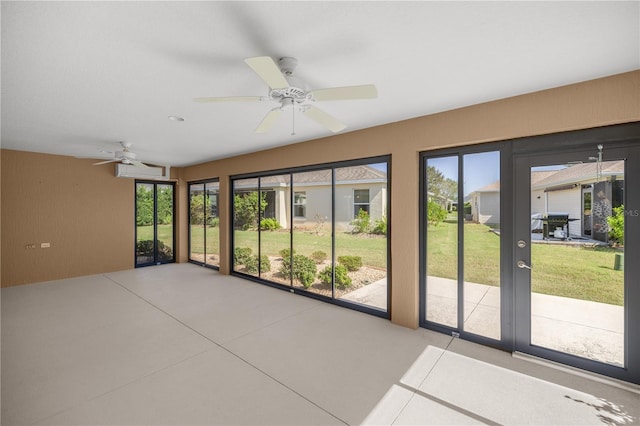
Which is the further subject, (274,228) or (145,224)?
(145,224)

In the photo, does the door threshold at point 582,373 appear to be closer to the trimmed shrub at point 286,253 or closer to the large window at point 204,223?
the trimmed shrub at point 286,253

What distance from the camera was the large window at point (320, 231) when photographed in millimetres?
4551

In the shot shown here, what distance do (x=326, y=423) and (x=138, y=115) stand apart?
3.85 metres

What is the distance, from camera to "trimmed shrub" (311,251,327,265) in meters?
5.63

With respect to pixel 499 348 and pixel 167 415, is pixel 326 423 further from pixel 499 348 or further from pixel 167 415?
pixel 499 348

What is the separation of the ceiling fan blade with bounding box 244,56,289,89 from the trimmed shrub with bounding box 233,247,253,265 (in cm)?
514

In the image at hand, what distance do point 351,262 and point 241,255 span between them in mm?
2823

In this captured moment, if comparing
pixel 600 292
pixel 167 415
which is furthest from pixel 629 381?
pixel 167 415

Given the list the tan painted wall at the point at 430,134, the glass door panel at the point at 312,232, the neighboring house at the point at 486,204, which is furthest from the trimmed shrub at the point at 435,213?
the glass door panel at the point at 312,232

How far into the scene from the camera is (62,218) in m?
5.81

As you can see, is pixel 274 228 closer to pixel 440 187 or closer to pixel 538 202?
pixel 440 187

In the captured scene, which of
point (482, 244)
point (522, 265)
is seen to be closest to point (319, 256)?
point (482, 244)

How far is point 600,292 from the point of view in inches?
103

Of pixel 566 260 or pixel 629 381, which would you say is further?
pixel 566 260
